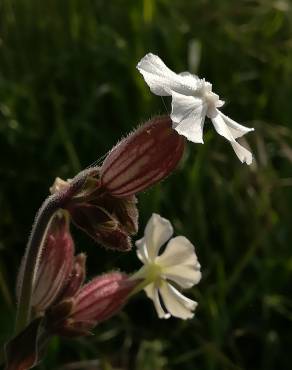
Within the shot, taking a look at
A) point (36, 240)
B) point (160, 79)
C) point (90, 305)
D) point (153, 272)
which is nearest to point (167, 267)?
point (153, 272)

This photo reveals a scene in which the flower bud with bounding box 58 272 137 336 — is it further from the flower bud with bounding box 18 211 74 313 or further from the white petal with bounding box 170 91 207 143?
the white petal with bounding box 170 91 207 143

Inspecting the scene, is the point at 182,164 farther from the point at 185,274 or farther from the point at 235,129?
the point at 235,129

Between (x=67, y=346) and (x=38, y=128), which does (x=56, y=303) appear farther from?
(x=38, y=128)

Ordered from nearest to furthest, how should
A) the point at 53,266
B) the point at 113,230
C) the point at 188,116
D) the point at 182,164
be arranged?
the point at 188,116 → the point at 113,230 → the point at 53,266 → the point at 182,164

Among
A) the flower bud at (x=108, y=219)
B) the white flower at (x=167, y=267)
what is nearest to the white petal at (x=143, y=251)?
the white flower at (x=167, y=267)

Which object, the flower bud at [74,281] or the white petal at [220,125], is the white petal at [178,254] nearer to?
the flower bud at [74,281]
